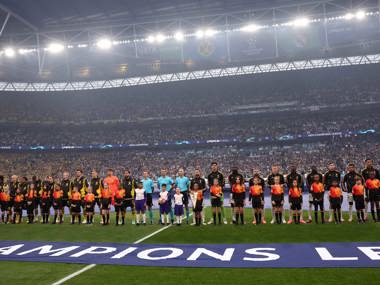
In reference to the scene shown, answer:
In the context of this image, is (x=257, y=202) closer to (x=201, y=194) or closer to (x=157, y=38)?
(x=201, y=194)

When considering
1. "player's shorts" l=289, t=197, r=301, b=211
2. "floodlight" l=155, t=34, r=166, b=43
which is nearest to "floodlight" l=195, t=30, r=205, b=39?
"floodlight" l=155, t=34, r=166, b=43

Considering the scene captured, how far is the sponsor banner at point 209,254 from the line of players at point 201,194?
3584 millimetres

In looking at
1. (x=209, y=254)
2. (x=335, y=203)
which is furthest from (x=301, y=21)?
(x=209, y=254)

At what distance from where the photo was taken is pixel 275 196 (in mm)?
11953

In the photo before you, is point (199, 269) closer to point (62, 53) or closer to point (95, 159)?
point (95, 159)

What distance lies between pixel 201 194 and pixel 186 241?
3.08 meters

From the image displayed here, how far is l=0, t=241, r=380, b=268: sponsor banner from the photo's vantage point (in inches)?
272

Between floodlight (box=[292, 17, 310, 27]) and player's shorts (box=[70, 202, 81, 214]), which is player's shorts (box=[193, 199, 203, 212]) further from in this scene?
floodlight (box=[292, 17, 310, 27])

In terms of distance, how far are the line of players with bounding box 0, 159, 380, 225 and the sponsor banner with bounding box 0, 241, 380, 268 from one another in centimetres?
358

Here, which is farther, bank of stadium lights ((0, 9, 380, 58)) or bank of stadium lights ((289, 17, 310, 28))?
bank of stadium lights ((0, 9, 380, 58))

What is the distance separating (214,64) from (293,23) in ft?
32.3

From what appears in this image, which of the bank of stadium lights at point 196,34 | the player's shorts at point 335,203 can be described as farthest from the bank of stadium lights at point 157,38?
the player's shorts at point 335,203

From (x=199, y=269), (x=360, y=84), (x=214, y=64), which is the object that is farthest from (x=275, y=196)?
(x=360, y=84)

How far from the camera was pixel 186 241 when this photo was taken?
31.0ft
